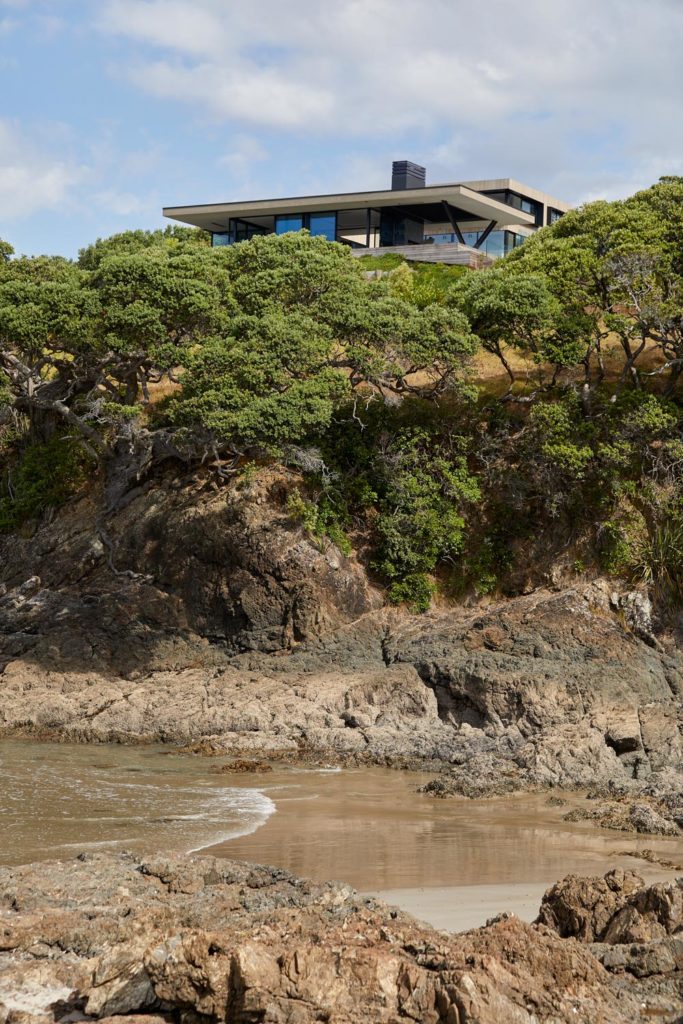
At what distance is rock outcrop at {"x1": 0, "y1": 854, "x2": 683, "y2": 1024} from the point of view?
6.34m

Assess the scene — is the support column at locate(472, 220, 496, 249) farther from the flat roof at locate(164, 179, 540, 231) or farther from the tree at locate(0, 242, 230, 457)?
the tree at locate(0, 242, 230, 457)

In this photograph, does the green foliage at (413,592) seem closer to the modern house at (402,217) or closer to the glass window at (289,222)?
the modern house at (402,217)

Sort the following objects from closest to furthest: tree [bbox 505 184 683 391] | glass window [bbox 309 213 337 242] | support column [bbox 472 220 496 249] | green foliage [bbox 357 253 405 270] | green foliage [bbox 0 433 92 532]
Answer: tree [bbox 505 184 683 391] < green foliage [bbox 0 433 92 532] < green foliage [bbox 357 253 405 270] < support column [bbox 472 220 496 249] < glass window [bbox 309 213 337 242]

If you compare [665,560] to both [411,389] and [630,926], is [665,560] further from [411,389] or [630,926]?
[630,926]

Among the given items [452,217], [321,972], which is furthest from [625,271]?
[452,217]

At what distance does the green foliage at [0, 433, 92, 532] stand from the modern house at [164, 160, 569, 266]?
60.1 feet

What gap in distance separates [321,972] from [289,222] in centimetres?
4055

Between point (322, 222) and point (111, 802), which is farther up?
point (322, 222)

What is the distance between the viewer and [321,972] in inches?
255

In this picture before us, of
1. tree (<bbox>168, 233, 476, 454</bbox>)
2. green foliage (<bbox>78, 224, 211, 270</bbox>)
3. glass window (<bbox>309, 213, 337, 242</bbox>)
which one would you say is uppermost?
glass window (<bbox>309, 213, 337, 242</bbox>)

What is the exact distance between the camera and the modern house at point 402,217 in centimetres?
4244

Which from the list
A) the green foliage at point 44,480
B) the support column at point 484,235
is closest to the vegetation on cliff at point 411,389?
the green foliage at point 44,480

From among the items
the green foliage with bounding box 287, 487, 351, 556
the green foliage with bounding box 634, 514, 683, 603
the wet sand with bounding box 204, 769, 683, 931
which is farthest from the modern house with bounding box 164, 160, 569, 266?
the wet sand with bounding box 204, 769, 683, 931

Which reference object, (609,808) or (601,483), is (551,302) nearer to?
(601,483)
